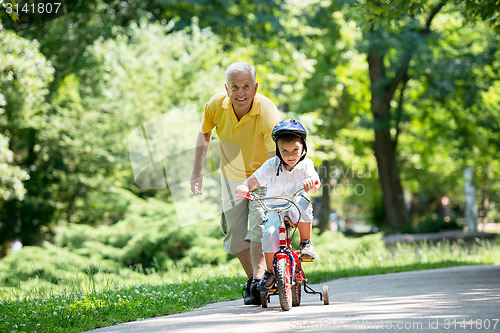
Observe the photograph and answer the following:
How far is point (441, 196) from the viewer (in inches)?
1735

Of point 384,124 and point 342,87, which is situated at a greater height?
point 342,87

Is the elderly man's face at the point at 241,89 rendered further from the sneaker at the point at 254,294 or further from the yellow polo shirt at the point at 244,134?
the sneaker at the point at 254,294

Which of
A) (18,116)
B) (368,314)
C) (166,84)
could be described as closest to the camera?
(368,314)

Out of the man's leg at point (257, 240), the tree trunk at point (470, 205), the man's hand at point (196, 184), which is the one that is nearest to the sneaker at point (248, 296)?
the man's leg at point (257, 240)

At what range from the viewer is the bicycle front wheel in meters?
5.15

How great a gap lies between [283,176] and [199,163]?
1.09m

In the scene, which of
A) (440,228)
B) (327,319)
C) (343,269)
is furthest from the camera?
(440,228)

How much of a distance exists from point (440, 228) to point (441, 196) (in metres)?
22.4

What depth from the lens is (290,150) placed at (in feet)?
17.5

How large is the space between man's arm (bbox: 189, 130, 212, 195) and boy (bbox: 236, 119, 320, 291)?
817mm

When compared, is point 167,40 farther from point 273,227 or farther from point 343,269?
point 273,227

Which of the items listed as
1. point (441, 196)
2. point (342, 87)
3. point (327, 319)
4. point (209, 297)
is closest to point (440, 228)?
point (342, 87)

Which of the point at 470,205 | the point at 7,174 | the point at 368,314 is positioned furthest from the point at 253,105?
the point at 470,205

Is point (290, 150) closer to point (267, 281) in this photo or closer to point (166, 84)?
point (267, 281)
